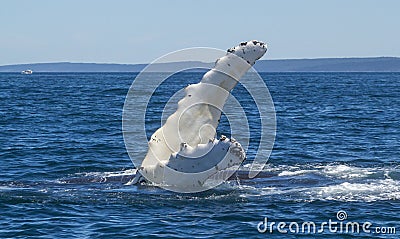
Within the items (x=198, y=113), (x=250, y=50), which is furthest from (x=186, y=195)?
(x=250, y=50)

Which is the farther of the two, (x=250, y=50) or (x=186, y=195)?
(x=250, y=50)

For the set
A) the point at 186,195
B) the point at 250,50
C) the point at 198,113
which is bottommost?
the point at 186,195

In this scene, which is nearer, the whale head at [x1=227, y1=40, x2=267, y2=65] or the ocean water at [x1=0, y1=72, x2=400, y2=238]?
the ocean water at [x1=0, y1=72, x2=400, y2=238]

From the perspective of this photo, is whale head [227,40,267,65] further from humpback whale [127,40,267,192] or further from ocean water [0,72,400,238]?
ocean water [0,72,400,238]

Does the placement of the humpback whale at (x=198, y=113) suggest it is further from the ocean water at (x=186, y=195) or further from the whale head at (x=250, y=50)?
the ocean water at (x=186, y=195)

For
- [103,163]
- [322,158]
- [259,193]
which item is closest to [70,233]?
[259,193]

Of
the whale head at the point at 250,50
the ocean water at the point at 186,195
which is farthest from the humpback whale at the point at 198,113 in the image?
the ocean water at the point at 186,195

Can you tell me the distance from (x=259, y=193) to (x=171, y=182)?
191 centimetres

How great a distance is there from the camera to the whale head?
1647 centimetres

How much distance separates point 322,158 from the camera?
23375 mm

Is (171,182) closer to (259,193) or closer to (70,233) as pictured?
(259,193)

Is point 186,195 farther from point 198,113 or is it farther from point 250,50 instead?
point 250,50

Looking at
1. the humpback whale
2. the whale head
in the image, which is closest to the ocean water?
the humpback whale

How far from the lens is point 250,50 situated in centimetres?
1647
